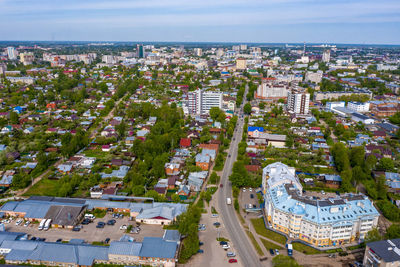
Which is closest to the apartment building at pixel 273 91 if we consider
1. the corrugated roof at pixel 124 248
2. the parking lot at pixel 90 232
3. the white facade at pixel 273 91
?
the white facade at pixel 273 91

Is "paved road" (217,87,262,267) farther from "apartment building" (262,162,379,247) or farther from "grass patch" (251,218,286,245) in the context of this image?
"apartment building" (262,162,379,247)

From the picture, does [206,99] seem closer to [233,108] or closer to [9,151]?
[233,108]

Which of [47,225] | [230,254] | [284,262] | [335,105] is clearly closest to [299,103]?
[335,105]

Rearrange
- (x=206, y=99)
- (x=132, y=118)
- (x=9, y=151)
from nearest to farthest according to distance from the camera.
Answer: (x=9, y=151) < (x=132, y=118) < (x=206, y=99)

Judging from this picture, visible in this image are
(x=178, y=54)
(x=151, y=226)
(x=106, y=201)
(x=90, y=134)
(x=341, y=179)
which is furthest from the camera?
(x=178, y=54)

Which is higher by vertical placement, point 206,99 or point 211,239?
point 206,99

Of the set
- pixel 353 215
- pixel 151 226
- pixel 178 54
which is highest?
pixel 178 54

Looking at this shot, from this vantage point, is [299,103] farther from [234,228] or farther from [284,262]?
[284,262]

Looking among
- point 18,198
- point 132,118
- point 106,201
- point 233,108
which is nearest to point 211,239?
point 106,201
